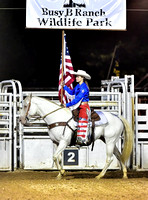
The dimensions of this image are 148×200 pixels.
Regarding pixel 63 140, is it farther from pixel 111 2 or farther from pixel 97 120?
pixel 111 2

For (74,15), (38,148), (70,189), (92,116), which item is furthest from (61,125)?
(74,15)

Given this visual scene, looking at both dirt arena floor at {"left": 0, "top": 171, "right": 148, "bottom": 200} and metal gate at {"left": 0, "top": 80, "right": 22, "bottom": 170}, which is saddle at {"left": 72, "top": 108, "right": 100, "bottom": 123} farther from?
metal gate at {"left": 0, "top": 80, "right": 22, "bottom": 170}

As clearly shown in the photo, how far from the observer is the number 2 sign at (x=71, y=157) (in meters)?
9.43

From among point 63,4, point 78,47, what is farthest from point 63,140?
point 78,47

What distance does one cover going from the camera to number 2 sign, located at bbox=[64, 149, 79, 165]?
30.9 ft

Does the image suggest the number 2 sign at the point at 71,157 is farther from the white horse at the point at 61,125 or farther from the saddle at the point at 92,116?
the saddle at the point at 92,116

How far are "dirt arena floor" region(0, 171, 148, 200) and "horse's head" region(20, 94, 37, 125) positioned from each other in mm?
1068

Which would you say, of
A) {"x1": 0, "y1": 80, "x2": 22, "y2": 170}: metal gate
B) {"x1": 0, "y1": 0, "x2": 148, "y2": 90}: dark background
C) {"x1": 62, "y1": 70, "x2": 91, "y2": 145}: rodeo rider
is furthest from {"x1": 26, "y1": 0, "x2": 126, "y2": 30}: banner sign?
{"x1": 0, "y1": 0, "x2": 148, "y2": 90}: dark background

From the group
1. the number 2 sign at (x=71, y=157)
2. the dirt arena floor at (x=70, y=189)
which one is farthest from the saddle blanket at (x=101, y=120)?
the number 2 sign at (x=71, y=157)

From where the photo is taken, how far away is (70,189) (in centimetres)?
665

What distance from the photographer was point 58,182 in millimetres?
7414

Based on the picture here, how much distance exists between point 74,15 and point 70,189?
186 inches

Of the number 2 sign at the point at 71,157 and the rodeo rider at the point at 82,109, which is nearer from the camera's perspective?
the rodeo rider at the point at 82,109

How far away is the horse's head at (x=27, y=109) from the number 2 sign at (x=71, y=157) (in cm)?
174
